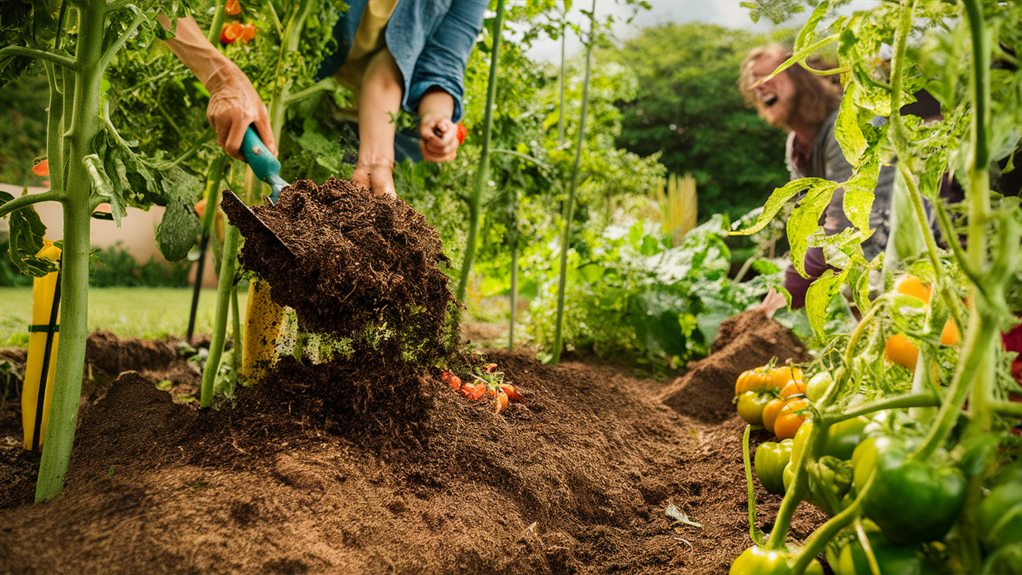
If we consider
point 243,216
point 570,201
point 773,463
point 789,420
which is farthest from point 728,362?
point 243,216

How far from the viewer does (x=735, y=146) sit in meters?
16.9

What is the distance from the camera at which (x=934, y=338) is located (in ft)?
3.32

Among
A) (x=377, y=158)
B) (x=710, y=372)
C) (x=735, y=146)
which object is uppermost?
(x=735, y=146)

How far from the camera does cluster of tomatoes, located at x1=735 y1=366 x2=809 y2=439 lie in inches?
76.3

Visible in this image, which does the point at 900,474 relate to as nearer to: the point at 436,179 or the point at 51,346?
the point at 51,346

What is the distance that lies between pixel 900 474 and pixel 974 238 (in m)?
0.30

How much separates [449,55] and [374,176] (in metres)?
0.73

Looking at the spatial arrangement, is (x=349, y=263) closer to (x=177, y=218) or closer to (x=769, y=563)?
(x=177, y=218)

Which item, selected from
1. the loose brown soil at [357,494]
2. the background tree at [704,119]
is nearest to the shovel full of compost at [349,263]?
the loose brown soil at [357,494]

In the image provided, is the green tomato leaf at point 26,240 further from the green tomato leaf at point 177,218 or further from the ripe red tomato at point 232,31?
the ripe red tomato at point 232,31

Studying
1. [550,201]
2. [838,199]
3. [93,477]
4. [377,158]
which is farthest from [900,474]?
[838,199]

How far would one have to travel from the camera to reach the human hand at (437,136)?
248 cm

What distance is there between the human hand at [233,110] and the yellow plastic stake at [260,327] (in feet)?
1.55

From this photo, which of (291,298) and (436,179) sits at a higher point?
(436,179)
